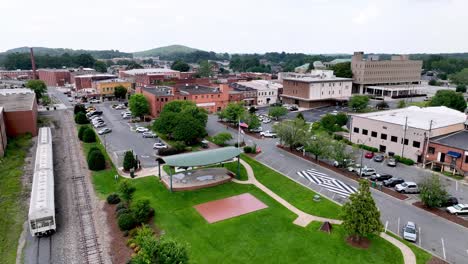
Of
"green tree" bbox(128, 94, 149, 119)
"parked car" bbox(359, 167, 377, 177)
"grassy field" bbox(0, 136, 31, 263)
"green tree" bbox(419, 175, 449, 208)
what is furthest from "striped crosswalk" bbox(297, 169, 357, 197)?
"green tree" bbox(128, 94, 149, 119)

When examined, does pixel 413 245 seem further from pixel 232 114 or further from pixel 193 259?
pixel 232 114

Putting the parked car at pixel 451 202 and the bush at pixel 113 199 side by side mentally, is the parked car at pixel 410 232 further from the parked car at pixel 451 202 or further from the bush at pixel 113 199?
the bush at pixel 113 199

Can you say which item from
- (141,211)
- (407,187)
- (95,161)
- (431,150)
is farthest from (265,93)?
(141,211)

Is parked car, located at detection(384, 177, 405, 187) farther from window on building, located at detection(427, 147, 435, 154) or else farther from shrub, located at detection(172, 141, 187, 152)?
shrub, located at detection(172, 141, 187, 152)

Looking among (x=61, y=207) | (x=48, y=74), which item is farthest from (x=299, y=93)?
(x=48, y=74)

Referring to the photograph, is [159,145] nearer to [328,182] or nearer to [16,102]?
[328,182]

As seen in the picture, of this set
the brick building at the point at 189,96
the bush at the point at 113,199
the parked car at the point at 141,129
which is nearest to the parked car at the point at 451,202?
the bush at the point at 113,199
